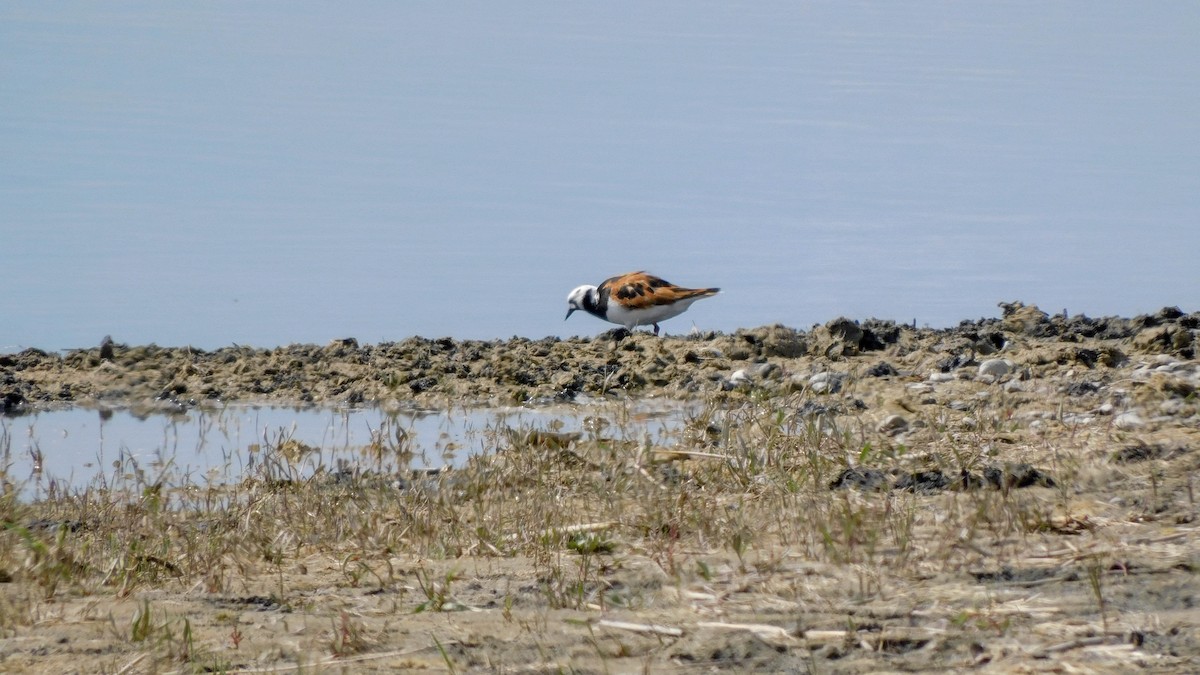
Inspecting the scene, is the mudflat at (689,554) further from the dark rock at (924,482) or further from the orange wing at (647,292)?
the orange wing at (647,292)

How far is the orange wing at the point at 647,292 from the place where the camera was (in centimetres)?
1557

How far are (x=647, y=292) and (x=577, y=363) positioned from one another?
149 inches

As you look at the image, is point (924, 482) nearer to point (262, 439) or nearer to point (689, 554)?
point (689, 554)

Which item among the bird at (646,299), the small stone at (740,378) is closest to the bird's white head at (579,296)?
the bird at (646,299)

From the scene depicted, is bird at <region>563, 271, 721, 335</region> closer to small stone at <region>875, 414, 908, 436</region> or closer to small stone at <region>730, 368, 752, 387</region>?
small stone at <region>730, 368, 752, 387</region>

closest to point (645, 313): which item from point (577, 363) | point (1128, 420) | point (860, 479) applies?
point (577, 363)

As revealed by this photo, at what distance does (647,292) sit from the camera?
15.6 meters

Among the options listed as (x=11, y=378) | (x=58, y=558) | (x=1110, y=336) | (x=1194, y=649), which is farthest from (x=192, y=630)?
(x=1110, y=336)

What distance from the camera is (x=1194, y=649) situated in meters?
3.67

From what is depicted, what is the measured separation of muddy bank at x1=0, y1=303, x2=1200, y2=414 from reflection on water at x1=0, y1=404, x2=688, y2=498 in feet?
1.94

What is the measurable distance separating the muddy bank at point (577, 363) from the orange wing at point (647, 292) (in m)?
1.74

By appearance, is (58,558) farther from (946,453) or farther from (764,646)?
(946,453)

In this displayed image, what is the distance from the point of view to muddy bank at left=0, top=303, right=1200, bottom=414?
35.0ft

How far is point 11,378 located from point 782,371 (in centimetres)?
716
